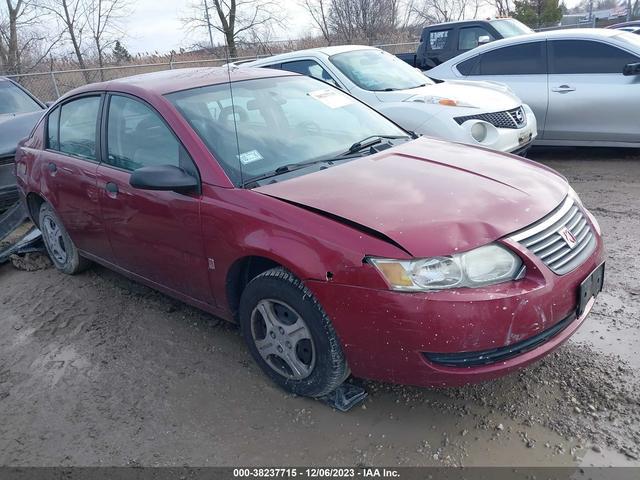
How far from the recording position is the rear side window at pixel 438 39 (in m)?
10.6

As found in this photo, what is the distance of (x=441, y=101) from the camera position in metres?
6.17

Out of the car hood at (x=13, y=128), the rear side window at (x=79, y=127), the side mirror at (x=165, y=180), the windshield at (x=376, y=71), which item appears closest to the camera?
the side mirror at (x=165, y=180)

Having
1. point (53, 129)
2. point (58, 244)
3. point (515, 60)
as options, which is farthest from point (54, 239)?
point (515, 60)

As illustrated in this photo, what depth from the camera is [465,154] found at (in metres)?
3.41

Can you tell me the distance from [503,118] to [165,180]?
14.1ft

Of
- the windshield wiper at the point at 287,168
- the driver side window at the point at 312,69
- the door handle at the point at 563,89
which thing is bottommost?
the door handle at the point at 563,89

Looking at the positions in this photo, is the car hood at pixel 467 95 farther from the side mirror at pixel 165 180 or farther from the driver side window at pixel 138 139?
the side mirror at pixel 165 180

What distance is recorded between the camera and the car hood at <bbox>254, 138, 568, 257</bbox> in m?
2.46

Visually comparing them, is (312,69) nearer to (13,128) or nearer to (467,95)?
(467,95)

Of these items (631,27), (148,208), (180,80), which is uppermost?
(180,80)

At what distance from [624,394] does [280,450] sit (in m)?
1.71

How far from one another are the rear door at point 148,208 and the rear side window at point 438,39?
8238 mm

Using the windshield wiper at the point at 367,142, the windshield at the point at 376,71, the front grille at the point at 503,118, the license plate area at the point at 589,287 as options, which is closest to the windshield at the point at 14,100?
the windshield at the point at 376,71

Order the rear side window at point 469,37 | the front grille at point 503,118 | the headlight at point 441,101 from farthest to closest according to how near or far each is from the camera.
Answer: the rear side window at point 469,37 < the headlight at point 441,101 < the front grille at point 503,118
